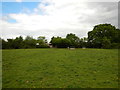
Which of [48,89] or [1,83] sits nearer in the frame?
[48,89]

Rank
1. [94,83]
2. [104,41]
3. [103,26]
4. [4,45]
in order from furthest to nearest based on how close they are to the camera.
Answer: [103,26] < [104,41] < [4,45] < [94,83]

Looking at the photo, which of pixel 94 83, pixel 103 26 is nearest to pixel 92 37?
pixel 103 26

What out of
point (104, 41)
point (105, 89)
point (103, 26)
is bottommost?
point (105, 89)

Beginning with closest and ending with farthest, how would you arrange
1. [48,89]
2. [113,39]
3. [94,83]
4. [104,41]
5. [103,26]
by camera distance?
[48,89] < [94,83] < [104,41] < [113,39] < [103,26]

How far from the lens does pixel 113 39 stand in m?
60.7

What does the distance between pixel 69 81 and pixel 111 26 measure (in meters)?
66.0

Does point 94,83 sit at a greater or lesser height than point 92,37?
lesser

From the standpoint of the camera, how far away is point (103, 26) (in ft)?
213

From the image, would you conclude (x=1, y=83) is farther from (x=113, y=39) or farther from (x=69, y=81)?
(x=113, y=39)

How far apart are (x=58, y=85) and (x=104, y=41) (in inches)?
2049

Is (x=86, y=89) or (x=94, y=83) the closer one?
(x=86, y=89)

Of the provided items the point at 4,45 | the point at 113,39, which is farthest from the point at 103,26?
the point at 4,45

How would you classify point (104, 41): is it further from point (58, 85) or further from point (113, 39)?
point (58, 85)

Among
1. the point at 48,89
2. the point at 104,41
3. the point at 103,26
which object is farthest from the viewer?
the point at 103,26
